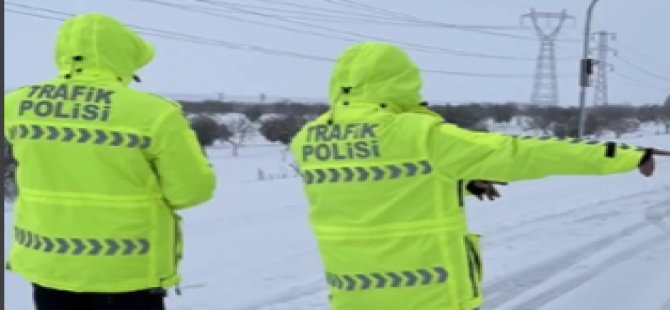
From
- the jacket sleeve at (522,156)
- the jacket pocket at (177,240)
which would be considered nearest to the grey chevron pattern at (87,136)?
the jacket pocket at (177,240)

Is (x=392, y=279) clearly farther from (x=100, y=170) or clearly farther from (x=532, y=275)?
(x=532, y=275)

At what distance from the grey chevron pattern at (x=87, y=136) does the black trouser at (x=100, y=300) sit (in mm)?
483

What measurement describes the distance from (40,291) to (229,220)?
6785 millimetres

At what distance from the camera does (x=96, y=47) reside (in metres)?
2.85

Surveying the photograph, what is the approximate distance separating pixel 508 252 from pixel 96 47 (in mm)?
5822

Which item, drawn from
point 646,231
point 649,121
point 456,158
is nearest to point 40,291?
point 456,158

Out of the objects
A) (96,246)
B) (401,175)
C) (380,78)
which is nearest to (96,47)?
(96,246)

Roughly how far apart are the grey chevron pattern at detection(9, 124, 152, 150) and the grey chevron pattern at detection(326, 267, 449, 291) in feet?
2.56

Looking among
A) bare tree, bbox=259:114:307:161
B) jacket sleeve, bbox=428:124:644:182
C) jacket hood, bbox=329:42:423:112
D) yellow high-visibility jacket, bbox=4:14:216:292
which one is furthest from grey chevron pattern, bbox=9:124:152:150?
bare tree, bbox=259:114:307:161

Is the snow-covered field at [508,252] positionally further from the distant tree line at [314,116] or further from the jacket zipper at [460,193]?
the distant tree line at [314,116]

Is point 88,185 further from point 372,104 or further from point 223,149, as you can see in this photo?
point 223,149

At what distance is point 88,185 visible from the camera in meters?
2.76

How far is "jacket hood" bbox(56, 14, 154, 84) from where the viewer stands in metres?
2.85

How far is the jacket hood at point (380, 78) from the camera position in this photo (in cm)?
277
